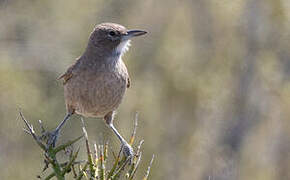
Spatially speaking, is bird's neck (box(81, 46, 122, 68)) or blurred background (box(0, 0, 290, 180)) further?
blurred background (box(0, 0, 290, 180))

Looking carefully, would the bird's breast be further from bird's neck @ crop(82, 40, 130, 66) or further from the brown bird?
bird's neck @ crop(82, 40, 130, 66)

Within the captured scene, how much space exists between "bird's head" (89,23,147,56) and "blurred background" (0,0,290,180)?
4233 mm

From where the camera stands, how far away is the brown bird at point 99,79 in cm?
643

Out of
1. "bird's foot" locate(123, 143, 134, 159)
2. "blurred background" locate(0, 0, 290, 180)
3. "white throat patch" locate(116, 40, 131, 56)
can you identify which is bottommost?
"blurred background" locate(0, 0, 290, 180)

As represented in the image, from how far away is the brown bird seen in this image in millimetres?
6430

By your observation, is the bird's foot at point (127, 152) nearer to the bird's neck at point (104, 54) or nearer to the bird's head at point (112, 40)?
the bird's neck at point (104, 54)

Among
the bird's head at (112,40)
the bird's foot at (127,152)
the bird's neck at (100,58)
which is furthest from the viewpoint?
the bird's head at (112,40)

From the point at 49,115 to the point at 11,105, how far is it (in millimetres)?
974

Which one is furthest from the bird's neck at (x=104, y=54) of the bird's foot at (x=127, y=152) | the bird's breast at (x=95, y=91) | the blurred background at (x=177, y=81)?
the blurred background at (x=177, y=81)

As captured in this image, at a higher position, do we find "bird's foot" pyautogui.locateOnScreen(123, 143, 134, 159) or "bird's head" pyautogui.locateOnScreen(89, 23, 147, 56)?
"bird's head" pyautogui.locateOnScreen(89, 23, 147, 56)

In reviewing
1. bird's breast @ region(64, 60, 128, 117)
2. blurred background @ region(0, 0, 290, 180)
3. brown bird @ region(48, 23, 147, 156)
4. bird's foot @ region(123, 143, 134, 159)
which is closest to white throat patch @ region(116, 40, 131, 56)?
brown bird @ region(48, 23, 147, 156)

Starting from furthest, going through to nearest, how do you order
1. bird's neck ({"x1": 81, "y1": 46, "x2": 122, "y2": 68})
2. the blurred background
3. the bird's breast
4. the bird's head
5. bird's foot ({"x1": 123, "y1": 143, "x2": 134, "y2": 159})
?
the blurred background → the bird's head → bird's neck ({"x1": 81, "y1": 46, "x2": 122, "y2": 68}) → the bird's breast → bird's foot ({"x1": 123, "y1": 143, "x2": 134, "y2": 159})

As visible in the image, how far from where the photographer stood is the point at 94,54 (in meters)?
6.86

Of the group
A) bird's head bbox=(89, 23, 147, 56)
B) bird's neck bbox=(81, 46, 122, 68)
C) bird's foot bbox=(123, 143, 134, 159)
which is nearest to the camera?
bird's foot bbox=(123, 143, 134, 159)
